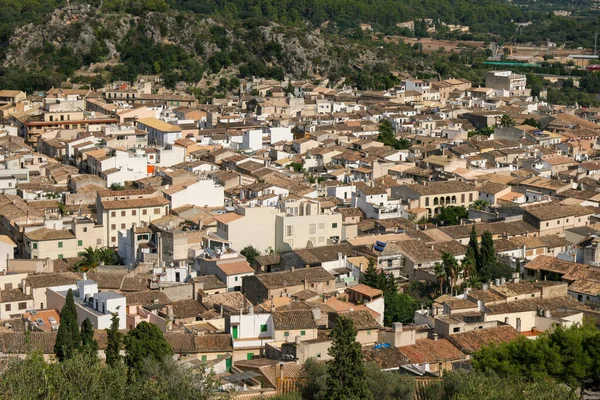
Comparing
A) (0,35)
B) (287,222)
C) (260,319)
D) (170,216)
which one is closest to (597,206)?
(287,222)

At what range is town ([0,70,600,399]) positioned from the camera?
906 inches

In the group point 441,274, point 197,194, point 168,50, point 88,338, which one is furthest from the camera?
point 168,50

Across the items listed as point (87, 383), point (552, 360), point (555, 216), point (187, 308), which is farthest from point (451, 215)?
point (87, 383)

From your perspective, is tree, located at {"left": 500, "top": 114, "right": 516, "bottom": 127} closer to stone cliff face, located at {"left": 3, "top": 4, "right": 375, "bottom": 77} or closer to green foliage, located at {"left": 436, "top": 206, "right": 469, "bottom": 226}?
green foliage, located at {"left": 436, "top": 206, "right": 469, "bottom": 226}

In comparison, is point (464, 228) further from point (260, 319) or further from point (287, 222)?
point (260, 319)

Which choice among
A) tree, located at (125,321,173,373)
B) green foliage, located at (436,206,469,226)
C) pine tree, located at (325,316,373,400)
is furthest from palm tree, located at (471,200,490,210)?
pine tree, located at (325,316,373,400)

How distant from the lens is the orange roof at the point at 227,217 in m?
31.5

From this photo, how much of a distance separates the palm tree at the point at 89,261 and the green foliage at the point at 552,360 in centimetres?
1283

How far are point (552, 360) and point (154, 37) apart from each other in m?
53.6

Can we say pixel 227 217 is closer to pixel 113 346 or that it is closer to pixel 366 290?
pixel 366 290

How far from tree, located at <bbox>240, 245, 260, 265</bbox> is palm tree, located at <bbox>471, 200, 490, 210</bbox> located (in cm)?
966

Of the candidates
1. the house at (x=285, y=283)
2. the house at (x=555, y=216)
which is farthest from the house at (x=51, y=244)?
the house at (x=555, y=216)

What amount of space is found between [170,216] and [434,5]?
90.1 meters

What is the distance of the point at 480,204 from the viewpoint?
37781 mm
